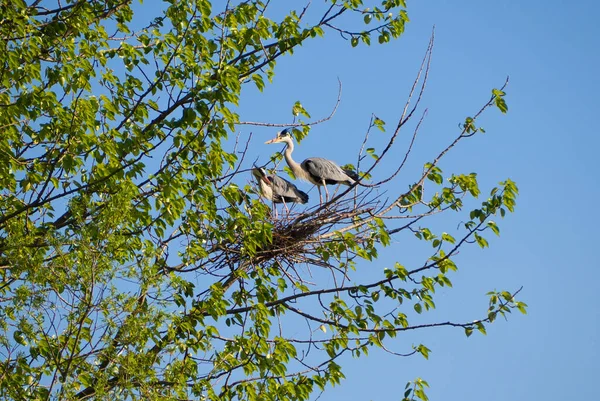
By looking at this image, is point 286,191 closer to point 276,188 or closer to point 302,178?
point 276,188

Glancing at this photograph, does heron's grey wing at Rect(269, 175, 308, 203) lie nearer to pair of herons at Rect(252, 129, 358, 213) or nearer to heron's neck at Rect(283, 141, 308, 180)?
pair of herons at Rect(252, 129, 358, 213)

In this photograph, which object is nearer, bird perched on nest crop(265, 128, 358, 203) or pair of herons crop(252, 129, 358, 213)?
pair of herons crop(252, 129, 358, 213)

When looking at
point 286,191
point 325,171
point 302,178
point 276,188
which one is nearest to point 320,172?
point 325,171

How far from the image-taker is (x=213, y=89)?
9312mm

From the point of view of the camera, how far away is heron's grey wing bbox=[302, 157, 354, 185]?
13.3 m

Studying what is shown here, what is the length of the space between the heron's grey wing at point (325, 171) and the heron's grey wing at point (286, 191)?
14.5 inches

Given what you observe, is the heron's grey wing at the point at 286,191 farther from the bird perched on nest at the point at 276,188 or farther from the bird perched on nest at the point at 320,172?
the bird perched on nest at the point at 320,172

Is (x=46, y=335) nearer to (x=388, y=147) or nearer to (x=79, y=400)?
(x=79, y=400)

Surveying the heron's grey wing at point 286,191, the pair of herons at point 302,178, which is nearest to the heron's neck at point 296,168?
the pair of herons at point 302,178

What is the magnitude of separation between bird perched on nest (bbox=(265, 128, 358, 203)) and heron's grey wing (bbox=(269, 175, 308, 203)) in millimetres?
280

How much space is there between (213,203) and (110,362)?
1930mm

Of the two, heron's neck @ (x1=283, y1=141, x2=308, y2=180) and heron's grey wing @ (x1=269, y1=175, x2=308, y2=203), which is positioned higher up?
heron's neck @ (x1=283, y1=141, x2=308, y2=180)

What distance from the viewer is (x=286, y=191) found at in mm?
13000

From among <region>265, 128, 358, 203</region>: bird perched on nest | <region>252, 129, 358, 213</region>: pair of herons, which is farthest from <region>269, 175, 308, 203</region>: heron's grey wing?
<region>265, 128, 358, 203</region>: bird perched on nest
